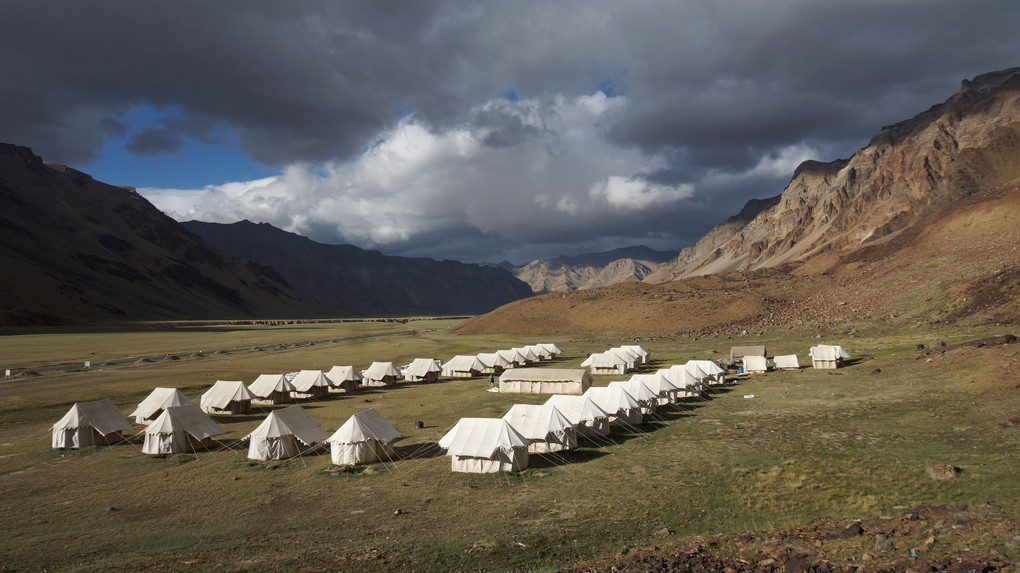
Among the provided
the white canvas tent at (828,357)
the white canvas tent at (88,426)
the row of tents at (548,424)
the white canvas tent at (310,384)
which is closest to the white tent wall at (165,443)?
the white canvas tent at (88,426)

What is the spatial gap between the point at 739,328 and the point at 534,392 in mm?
51807

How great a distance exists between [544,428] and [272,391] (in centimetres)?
2571

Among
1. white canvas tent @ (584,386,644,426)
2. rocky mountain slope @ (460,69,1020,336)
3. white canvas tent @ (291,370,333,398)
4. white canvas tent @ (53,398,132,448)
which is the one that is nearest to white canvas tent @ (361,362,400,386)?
white canvas tent @ (291,370,333,398)

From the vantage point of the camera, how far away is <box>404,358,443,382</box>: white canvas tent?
54938 millimetres

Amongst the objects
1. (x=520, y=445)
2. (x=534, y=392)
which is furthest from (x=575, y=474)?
(x=534, y=392)

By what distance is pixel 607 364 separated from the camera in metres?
56.2

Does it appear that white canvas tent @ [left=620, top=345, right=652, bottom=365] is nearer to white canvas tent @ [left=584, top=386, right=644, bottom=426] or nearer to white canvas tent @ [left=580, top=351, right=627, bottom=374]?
white canvas tent @ [left=580, top=351, right=627, bottom=374]

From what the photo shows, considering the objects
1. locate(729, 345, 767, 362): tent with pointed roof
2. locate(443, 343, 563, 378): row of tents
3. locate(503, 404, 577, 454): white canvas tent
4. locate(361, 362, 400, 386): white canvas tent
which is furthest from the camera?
locate(443, 343, 563, 378): row of tents

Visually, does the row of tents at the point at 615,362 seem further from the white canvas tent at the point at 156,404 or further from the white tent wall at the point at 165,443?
the white tent wall at the point at 165,443

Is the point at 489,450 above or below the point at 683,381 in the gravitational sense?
below

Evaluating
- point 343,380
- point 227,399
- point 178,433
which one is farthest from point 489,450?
point 343,380

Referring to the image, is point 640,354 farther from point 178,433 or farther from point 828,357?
point 178,433

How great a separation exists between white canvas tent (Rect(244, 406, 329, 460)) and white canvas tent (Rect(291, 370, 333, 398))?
18.0 meters

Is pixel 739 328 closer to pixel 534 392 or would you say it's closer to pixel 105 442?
pixel 534 392
